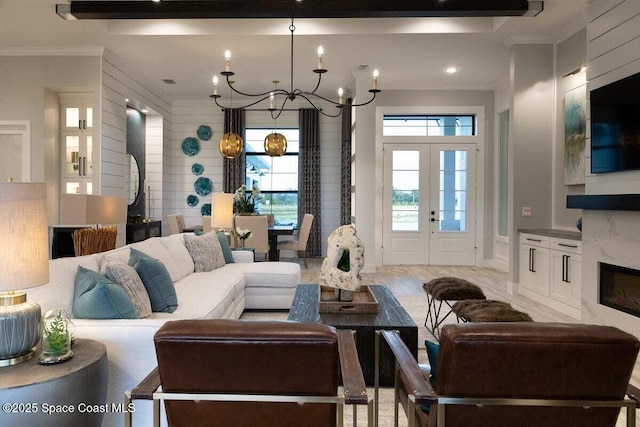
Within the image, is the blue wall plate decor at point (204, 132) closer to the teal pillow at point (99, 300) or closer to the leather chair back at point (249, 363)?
the teal pillow at point (99, 300)

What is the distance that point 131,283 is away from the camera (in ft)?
8.58

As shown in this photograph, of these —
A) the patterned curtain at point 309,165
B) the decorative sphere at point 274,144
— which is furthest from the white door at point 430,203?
the decorative sphere at point 274,144

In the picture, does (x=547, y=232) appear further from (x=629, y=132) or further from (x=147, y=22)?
(x=147, y=22)

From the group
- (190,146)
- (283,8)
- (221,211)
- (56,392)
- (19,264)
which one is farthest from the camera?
(190,146)

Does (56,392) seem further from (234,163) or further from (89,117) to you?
(234,163)

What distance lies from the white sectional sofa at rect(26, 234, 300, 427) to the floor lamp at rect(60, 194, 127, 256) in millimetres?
281

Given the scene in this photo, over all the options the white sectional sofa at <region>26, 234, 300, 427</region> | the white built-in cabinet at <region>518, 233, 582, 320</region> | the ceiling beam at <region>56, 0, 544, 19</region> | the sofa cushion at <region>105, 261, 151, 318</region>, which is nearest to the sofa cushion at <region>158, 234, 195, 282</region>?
the white sectional sofa at <region>26, 234, 300, 427</region>

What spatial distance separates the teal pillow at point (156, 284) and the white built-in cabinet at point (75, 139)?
410 centimetres

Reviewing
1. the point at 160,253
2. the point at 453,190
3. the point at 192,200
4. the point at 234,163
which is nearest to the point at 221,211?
the point at 160,253

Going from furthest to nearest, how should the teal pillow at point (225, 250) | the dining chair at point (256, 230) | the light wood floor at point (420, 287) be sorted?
the dining chair at point (256, 230)
the teal pillow at point (225, 250)
the light wood floor at point (420, 287)

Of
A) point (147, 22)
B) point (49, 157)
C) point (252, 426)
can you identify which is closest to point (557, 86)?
point (147, 22)

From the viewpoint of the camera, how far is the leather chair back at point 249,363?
1223 millimetres

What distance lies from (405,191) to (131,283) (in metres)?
6.05

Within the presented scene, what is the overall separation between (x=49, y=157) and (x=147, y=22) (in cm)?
239
